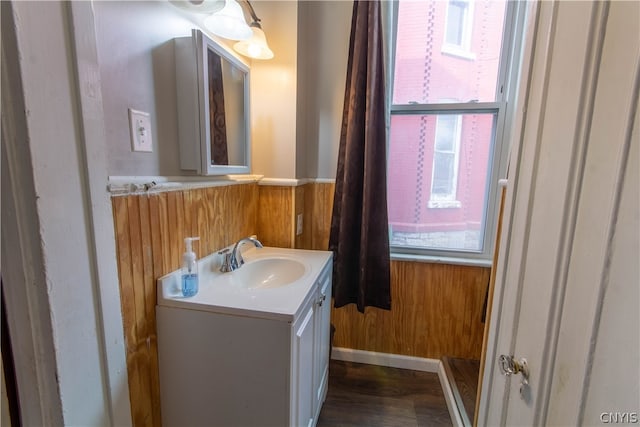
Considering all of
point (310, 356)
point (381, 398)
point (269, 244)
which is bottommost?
point (381, 398)

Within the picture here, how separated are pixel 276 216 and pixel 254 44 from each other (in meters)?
0.89

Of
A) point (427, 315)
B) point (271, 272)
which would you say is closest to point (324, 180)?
point (271, 272)

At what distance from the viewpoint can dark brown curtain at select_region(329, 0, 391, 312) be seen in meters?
1.58

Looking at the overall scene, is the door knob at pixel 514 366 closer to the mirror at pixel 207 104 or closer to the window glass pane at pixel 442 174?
the mirror at pixel 207 104

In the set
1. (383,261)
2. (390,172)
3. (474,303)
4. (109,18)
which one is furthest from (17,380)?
(474,303)

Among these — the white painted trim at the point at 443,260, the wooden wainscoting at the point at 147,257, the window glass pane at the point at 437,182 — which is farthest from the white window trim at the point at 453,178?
the wooden wainscoting at the point at 147,257

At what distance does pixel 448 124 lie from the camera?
5.83 ft

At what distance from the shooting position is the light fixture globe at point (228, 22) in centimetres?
106

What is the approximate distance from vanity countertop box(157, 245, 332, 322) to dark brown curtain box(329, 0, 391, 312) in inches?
21.4

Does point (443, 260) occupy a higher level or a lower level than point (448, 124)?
lower

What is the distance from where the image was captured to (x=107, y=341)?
0.71m

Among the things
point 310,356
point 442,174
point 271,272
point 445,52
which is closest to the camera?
point 310,356

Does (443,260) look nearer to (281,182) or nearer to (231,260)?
(281,182)

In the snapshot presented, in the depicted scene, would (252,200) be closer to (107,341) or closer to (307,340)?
(307,340)
